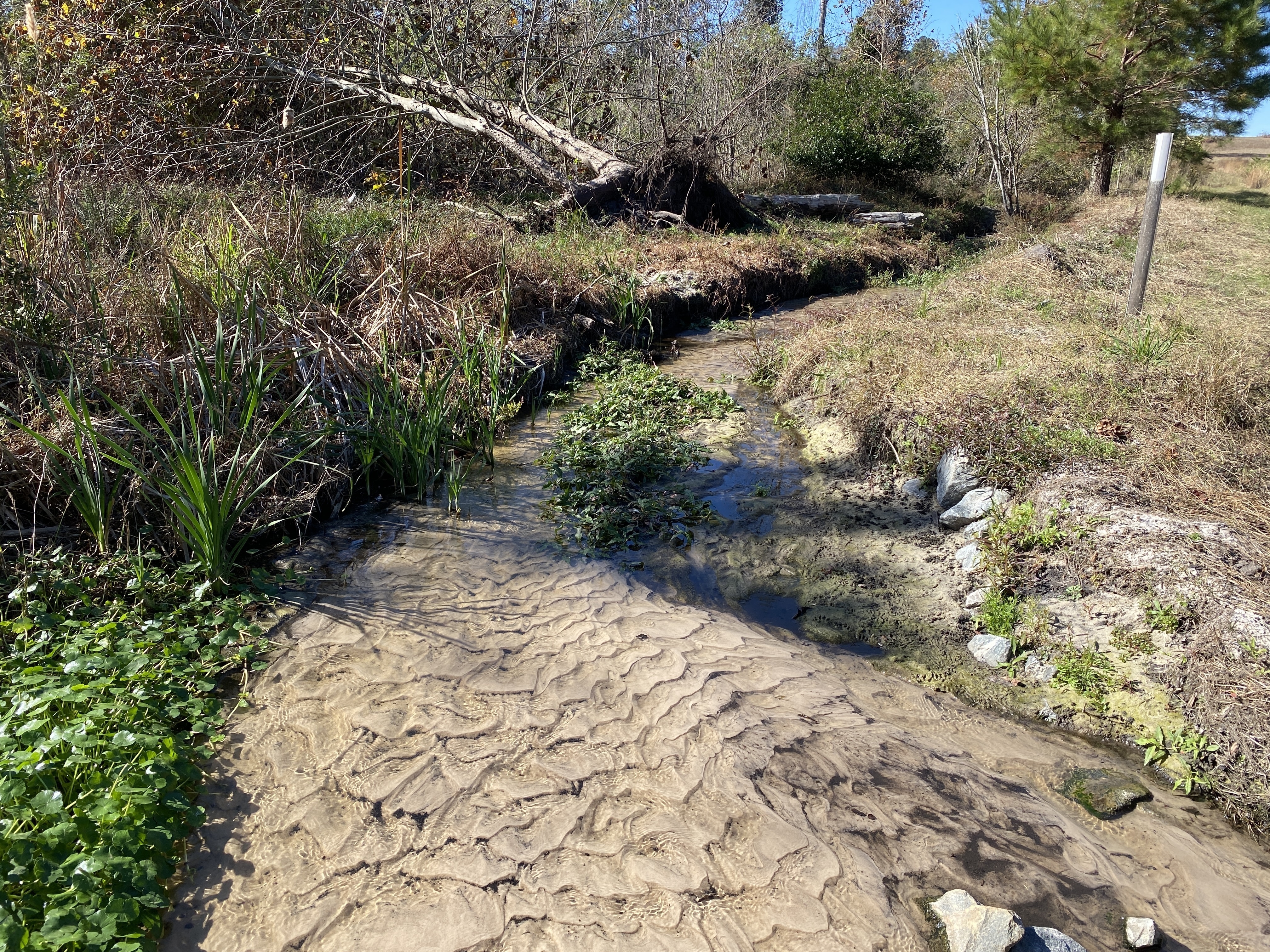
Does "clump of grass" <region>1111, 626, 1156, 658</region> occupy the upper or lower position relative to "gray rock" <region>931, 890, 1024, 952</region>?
upper

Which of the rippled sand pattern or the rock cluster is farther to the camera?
the rippled sand pattern

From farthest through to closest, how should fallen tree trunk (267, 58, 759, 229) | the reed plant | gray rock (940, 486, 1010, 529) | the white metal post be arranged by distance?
fallen tree trunk (267, 58, 759, 229)
the white metal post
gray rock (940, 486, 1010, 529)
the reed plant

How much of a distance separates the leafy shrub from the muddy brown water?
48.1 ft

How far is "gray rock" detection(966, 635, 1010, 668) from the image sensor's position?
3.45 meters

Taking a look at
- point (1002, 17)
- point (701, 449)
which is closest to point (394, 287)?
point (701, 449)

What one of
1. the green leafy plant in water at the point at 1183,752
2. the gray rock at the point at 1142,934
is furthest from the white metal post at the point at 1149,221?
the gray rock at the point at 1142,934

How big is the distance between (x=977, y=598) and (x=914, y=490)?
3.48 ft

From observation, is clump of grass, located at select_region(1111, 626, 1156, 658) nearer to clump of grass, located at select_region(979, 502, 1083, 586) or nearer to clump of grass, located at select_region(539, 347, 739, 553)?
clump of grass, located at select_region(979, 502, 1083, 586)

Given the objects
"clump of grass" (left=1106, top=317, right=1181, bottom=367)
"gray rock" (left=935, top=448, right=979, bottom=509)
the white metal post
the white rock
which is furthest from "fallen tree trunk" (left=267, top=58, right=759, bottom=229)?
the white rock

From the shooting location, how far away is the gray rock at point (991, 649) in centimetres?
345

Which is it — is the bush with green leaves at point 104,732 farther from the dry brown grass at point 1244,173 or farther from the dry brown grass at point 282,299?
the dry brown grass at point 1244,173

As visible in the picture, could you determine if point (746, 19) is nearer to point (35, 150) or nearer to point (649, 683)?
point (35, 150)

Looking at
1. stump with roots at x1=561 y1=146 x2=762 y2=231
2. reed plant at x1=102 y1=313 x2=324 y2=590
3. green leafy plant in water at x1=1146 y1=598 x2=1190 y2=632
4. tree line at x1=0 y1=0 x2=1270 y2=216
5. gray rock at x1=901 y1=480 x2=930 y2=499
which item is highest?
tree line at x1=0 y1=0 x2=1270 y2=216

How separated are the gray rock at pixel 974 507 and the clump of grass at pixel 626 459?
4.50ft
